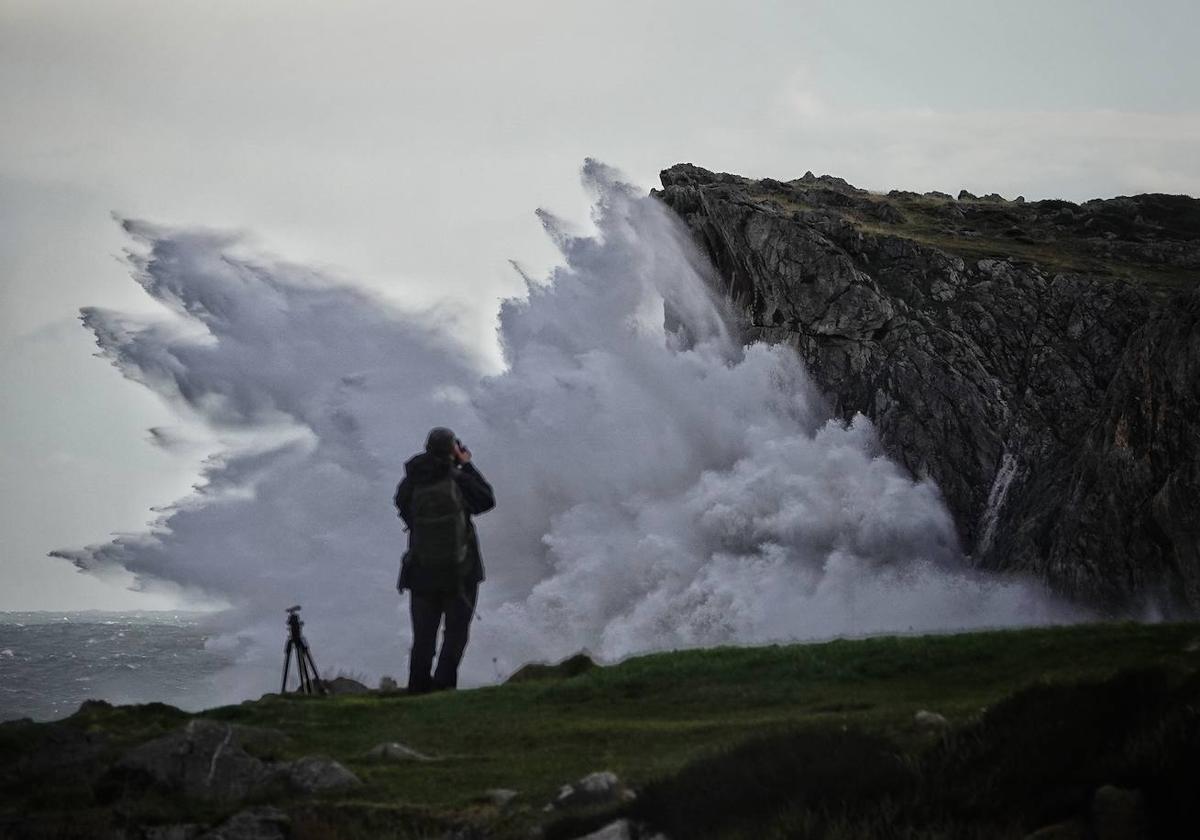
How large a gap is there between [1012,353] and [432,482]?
4786 centimetres

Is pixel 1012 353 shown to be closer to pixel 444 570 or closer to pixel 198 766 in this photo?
pixel 444 570

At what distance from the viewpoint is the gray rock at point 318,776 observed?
43.9 ft

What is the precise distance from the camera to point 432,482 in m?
19.2

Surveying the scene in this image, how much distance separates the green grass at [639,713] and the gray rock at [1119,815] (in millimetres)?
2559

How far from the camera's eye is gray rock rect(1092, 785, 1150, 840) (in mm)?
8047

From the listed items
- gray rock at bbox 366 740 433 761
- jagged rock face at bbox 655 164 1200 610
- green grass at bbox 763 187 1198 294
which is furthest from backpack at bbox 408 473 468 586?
green grass at bbox 763 187 1198 294

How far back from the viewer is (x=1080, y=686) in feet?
35.3

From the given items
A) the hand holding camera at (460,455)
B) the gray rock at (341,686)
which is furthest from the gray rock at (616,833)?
the gray rock at (341,686)

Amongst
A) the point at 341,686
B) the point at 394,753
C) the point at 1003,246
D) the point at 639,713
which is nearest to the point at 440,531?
the point at 639,713

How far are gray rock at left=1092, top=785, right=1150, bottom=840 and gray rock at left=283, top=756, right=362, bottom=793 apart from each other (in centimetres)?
770

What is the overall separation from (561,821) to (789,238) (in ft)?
199

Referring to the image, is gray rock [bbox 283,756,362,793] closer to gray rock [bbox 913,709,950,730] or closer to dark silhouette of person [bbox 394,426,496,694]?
dark silhouette of person [bbox 394,426,496,694]

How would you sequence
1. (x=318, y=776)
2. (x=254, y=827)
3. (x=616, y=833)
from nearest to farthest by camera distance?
(x=616, y=833), (x=254, y=827), (x=318, y=776)

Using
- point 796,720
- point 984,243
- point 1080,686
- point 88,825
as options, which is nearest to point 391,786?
point 88,825
